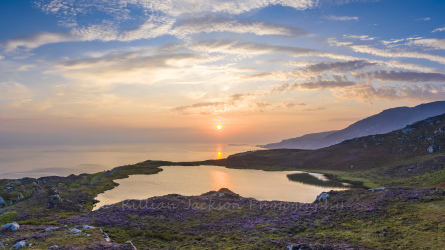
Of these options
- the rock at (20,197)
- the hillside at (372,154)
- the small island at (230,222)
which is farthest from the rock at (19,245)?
the hillside at (372,154)

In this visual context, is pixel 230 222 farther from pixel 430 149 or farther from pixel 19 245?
pixel 430 149

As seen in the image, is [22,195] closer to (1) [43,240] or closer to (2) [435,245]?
(1) [43,240]

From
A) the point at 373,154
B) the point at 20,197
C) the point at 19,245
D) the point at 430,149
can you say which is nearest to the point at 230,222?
the point at 19,245

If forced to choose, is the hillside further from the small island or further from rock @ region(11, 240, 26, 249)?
rock @ region(11, 240, 26, 249)

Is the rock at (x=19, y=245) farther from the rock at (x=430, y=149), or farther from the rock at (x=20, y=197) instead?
the rock at (x=430, y=149)

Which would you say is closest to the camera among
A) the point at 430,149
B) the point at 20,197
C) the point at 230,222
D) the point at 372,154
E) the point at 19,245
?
the point at 19,245

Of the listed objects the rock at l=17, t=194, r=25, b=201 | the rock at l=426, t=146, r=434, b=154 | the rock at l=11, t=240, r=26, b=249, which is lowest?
the rock at l=17, t=194, r=25, b=201

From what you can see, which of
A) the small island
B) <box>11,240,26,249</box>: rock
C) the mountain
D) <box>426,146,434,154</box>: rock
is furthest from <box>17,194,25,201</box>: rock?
<box>426,146,434,154</box>: rock

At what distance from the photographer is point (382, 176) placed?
102m

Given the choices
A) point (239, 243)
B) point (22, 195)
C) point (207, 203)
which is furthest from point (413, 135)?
point (22, 195)

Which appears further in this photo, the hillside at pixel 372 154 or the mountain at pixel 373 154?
the hillside at pixel 372 154

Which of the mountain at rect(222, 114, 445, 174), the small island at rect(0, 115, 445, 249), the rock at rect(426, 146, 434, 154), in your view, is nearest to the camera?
the small island at rect(0, 115, 445, 249)

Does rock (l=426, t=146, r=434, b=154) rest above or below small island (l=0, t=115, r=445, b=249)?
above

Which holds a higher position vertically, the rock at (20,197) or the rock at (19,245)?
the rock at (19,245)
